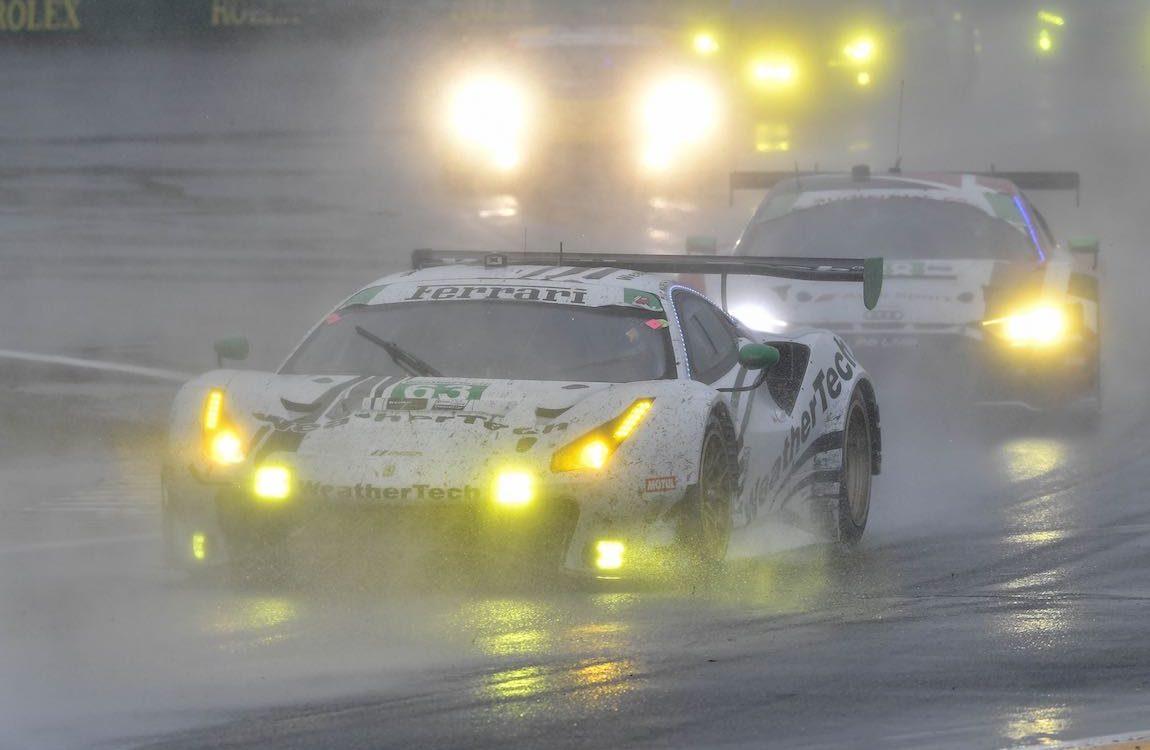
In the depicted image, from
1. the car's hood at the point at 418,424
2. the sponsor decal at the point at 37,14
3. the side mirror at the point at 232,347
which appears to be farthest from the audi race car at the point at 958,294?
the sponsor decal at the point at 37,14

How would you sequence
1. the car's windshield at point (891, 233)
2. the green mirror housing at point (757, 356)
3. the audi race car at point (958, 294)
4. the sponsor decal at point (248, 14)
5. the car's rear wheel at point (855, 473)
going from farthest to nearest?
the sponsor decal at point (248, 14) < the car's windshield at point (891, 233) < the audi race car at point (958, 294) < the car's rear wheel at point (855, 473) < the green mirror housing at point (757, 356)

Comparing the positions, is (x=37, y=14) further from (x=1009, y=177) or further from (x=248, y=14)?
(x=1009, y=177)

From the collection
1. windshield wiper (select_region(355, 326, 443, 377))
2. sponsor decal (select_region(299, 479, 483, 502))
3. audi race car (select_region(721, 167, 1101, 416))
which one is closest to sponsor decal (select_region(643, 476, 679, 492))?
sponsor decal (select_region(299, 479, 483, 502))

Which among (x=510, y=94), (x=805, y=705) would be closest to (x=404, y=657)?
(x=805, y=705)

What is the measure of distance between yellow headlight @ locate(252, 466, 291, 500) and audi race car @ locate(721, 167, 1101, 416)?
542cm

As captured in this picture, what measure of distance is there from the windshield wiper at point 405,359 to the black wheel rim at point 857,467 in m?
1.90

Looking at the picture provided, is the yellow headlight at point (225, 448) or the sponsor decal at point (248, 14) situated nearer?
the yellow headlight at point (225, 448)

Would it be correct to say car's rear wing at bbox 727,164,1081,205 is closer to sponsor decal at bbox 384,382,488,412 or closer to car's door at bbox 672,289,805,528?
car's door at bbox 672,289,805,528

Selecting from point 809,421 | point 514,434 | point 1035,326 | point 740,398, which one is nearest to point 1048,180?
point 1035,326

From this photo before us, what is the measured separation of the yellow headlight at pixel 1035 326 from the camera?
41.0ft

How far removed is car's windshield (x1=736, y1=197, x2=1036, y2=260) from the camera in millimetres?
13617

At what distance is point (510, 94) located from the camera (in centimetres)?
2631

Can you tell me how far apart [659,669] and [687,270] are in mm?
3513

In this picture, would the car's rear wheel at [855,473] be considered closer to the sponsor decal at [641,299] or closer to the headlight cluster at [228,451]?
the sponsor decal at [641,299]
